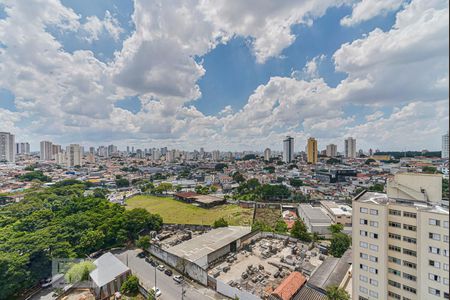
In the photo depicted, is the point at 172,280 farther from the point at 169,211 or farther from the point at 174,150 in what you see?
the point at 174,150

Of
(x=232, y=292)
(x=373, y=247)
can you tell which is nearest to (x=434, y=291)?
(x=373, y=247)

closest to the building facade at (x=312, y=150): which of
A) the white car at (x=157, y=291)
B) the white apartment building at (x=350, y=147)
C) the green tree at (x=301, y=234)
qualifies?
the white apartment building at (x=350, y=147)

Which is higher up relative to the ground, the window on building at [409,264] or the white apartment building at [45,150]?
the white apartment building at [45,150]

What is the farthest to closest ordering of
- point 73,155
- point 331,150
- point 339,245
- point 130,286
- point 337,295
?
point 331,150 < point 73,155 < point 339,245 < point 130,286 < point 337,295

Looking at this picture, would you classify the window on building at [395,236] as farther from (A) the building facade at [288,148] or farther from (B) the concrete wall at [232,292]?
(A) the building facade at [288,148]

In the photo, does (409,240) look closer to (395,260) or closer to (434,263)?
(434,263)

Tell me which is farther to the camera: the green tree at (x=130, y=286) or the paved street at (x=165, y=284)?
the green tree at (x=130, y=286)

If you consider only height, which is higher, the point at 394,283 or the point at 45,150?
the point at 45,150
